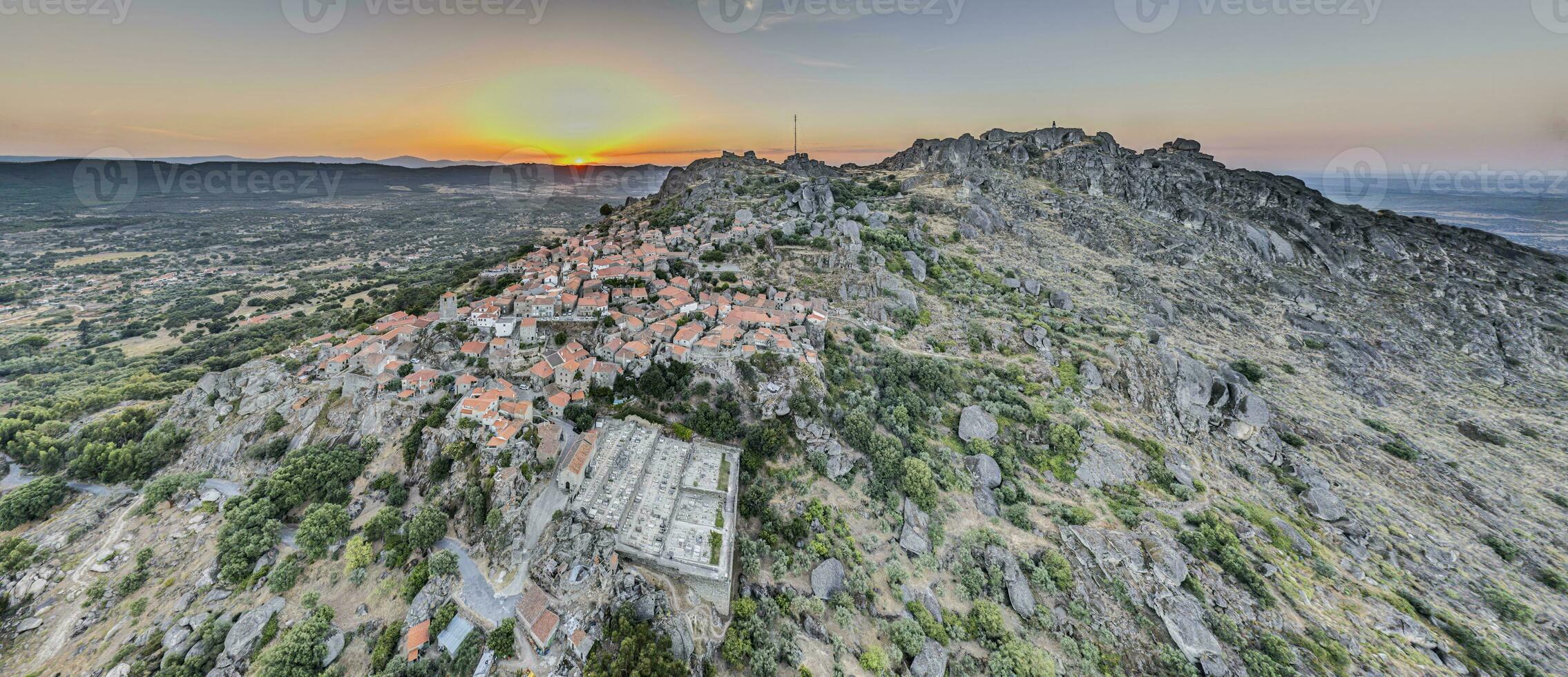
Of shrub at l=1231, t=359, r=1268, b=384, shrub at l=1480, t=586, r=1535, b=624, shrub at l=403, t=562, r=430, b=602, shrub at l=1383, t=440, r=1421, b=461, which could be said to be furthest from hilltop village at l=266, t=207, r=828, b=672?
shrub at l=1383, t=440, r=1421, b=461

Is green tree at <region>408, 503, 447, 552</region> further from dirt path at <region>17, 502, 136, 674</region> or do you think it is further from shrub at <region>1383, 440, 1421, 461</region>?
shrub at <region>1383, 440, 1421, 461</region>

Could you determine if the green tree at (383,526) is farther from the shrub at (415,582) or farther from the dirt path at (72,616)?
the dirt path at (72,616)

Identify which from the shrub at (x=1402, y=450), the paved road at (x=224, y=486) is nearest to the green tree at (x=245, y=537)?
the paved road at (x=224, y=486)

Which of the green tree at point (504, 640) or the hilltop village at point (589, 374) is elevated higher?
the hilltop village at point (589, 374)

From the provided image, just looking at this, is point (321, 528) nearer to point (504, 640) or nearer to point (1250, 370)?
point (504, 640)

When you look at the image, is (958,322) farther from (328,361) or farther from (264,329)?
(264,329)

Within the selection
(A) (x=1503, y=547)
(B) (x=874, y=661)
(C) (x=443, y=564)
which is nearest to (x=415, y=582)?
(C) (x=443, y=564)
